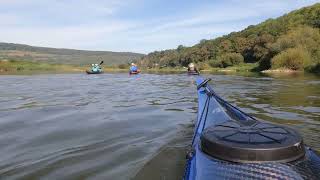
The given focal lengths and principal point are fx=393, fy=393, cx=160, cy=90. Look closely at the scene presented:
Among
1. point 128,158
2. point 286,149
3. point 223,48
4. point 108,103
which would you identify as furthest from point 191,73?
point 223,48

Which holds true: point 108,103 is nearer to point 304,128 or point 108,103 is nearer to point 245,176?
point 304,128

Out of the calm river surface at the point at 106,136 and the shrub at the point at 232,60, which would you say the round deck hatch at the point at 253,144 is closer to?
the calm river surface at the point at 106,136

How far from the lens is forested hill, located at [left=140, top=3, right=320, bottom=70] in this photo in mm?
70000

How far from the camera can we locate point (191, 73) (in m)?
39.6

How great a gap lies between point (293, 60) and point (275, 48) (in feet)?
38.9

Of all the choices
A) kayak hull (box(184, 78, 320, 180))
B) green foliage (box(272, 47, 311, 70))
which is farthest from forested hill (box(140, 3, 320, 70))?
kayak hull (box(184, 78, 320, 180))

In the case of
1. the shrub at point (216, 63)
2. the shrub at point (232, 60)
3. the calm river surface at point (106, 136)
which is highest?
the shrub at point (232, 60)

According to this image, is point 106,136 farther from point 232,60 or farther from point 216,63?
point 216,63

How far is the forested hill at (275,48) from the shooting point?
230 ft

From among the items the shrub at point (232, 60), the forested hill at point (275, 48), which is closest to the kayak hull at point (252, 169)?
the forested hill at point (275, 48)

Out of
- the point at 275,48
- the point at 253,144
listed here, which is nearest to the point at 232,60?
the point at 275,48

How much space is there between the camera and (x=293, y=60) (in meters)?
68.4

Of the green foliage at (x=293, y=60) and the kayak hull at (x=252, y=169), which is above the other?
the green foliage at (x=293, y=60)

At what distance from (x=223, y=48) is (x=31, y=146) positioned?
130047mm
